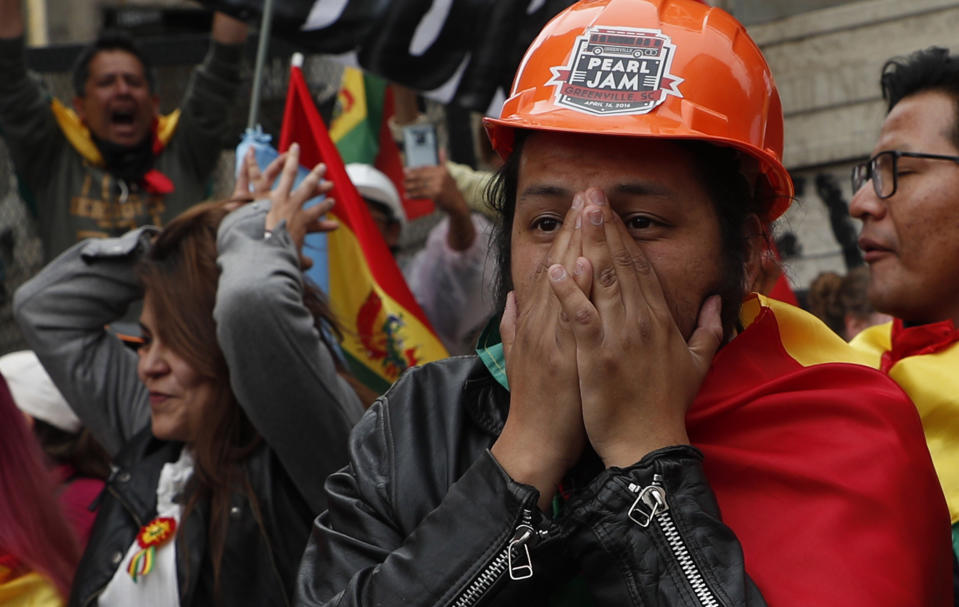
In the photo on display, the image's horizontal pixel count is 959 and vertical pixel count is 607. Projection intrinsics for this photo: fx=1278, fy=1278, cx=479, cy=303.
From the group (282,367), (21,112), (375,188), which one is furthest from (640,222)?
(21,112)

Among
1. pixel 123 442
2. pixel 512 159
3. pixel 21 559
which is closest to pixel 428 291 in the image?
pixel 123 442

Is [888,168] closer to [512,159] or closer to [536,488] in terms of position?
[512,159]

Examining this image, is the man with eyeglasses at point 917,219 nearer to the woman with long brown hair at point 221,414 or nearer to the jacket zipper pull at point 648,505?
the jacket zipper pull at point 648,505

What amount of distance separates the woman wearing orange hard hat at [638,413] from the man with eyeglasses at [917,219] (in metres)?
0.78

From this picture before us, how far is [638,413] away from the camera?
185 cm

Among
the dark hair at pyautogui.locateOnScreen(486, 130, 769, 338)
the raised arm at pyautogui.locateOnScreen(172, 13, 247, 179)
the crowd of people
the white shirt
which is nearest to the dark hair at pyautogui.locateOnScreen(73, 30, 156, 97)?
the raised arm at pyautogui.locateOnScreen(172, 13, 247, 179)

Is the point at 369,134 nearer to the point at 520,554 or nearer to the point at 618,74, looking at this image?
the point at 618,74

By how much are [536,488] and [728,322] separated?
1.70 ft

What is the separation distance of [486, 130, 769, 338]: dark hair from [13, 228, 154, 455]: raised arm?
1.74 metres

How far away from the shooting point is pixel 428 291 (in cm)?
533

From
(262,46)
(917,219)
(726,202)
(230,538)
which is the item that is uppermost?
(262,46)

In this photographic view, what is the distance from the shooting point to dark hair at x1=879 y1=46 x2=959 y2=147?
9.77 feet

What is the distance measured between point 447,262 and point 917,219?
8.77 ft

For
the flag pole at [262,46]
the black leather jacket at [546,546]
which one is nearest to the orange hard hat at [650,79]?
the black leather jacket at [546,546]
